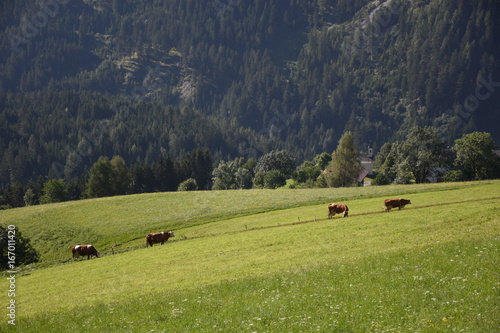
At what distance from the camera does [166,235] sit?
52.5 m

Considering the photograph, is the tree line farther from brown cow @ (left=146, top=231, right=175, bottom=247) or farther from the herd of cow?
brown cow @ (left=146, top=231, right=175, bottom=247)

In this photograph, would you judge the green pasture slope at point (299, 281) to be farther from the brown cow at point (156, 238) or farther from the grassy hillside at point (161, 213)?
the grassy hillside at point (161, 213)

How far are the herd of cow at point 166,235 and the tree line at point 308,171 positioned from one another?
189 feet

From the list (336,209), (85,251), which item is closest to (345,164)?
(336,209)

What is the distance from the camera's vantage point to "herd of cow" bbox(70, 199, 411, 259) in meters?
48.1

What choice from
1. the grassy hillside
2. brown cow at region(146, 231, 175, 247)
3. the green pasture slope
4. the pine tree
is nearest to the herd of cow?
brown cow at region(146, 231, 175, 247)

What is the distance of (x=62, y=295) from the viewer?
94.4 feet

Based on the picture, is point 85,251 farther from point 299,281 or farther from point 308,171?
point 308,171

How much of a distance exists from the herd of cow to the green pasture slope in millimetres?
1266

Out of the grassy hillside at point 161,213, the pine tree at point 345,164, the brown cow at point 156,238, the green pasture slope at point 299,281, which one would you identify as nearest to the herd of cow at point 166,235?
the brown cow at point 156,238

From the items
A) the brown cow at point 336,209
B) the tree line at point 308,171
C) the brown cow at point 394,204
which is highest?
the brown cow at point 394,204

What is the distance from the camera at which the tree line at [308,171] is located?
99.0 metres

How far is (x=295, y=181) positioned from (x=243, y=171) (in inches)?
989

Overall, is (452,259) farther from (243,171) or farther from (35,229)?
(243,171)
